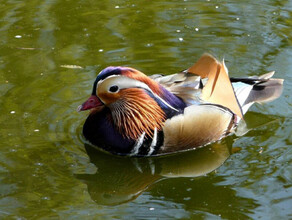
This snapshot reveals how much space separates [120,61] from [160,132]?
2018 mm

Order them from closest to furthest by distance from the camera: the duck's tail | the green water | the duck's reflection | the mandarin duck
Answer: the green water → the duck's reflection → the mandarin duck → the duck's tail

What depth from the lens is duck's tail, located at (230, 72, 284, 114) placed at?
6.34m

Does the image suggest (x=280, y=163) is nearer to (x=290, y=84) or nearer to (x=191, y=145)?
(x=191, y=145)

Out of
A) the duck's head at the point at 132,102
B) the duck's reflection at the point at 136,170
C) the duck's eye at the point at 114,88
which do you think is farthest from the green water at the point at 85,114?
the duck's eye at the point at 114,88

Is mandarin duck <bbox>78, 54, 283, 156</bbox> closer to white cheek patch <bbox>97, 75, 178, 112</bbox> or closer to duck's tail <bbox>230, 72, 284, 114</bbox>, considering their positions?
white cheek patch <bbox>97, 75, 178, 112</bbox>

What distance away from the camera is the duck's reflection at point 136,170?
5.23 m

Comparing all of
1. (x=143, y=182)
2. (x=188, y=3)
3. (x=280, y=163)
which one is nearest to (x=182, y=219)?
(x=143, y=182)

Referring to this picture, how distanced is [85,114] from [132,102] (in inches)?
32.0

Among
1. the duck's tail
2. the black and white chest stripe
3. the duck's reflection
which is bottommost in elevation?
the duck's reflection

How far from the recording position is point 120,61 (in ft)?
24.7

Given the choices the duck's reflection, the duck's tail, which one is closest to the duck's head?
the duck's reflection

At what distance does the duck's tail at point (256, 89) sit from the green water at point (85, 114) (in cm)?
15

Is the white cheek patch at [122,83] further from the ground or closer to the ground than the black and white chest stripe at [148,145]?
further from the ground

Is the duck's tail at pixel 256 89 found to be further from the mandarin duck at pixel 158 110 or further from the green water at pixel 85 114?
the mandarin duck at pixel 158 110
